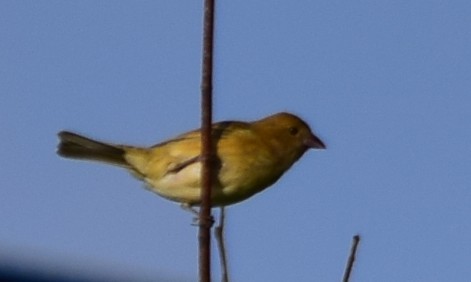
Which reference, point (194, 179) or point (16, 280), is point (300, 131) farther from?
point (16, 280)

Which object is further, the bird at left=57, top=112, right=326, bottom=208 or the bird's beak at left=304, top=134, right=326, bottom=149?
the bird's beak at left=304, top=134, right=326, bottom=149

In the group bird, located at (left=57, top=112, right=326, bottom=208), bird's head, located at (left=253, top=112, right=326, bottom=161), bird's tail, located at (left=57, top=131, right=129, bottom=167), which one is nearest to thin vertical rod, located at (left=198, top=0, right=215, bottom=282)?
bird, located at (left=57, top=112, right=326, bottom=208)

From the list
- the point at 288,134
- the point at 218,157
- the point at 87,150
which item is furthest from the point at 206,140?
the point at 288,134

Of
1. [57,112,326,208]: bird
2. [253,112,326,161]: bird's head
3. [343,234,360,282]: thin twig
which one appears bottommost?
[343,234,360,282]: thin twig

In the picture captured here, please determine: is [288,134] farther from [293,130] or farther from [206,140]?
[206,140]

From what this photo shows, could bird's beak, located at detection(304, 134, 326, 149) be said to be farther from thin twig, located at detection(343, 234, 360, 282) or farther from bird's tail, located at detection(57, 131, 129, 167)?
thin twig, located at detection(343, 234, 360, 282)

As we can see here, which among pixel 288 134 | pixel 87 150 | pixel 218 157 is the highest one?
pixel 288 134

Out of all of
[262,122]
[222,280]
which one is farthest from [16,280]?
[222,280]
